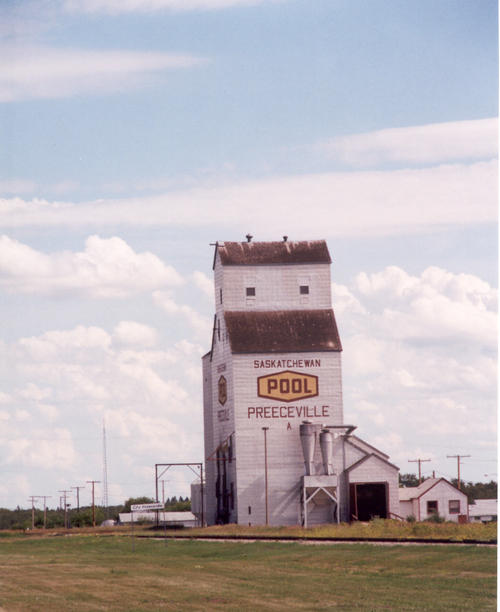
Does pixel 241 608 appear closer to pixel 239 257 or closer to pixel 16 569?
pixel 16 569

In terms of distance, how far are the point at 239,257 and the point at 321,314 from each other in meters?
6.32

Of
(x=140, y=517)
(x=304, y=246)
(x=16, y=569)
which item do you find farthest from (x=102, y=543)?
(x=140, y=517)

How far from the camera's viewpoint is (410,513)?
70.2 metres

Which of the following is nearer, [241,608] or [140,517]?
[241,608]

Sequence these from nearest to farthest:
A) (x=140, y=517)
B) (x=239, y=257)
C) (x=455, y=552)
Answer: (x=455, y=552), (x=239, y=257), (x=140, y=517)

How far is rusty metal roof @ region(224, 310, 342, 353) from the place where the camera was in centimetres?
6512

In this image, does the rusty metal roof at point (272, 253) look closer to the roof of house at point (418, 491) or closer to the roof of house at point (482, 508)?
the roof of house at point (418, 491)

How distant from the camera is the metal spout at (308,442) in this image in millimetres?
63094

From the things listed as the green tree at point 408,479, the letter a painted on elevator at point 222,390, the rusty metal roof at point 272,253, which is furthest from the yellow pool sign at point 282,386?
the green tree at point 408,479

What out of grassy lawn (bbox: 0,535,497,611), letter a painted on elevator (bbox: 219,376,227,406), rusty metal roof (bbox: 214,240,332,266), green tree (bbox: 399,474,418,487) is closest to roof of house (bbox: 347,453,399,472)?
letter a painted on elevator (bbox: 219,376,227,406)

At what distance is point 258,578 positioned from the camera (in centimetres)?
2819

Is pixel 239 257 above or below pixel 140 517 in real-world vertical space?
above

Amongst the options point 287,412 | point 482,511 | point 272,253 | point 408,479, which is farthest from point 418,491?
point 408,479

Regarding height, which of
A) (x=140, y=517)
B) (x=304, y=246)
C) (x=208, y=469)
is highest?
(x=304, y=246)
